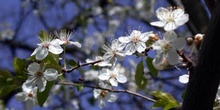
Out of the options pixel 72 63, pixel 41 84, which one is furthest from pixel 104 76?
pixel 41 84

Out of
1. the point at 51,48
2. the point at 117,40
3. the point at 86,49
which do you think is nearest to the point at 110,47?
the point at 117,40

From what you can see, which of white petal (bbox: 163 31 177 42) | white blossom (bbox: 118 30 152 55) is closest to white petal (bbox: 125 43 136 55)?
white blossom (bbox: 118 30 152 55)

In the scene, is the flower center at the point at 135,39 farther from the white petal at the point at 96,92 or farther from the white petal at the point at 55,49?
the white petal at the point at 96,92

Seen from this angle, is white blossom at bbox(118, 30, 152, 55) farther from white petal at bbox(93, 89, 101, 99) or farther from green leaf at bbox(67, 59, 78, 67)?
white petal at bbox(93, 89, 101, 99)

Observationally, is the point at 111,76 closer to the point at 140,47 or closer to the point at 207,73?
the point at 140,47

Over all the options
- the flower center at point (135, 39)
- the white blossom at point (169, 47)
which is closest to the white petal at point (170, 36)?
the white blossom at point (169, 47)

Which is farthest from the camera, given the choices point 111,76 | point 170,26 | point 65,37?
point 111,76

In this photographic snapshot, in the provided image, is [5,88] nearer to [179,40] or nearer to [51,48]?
[51,48]
